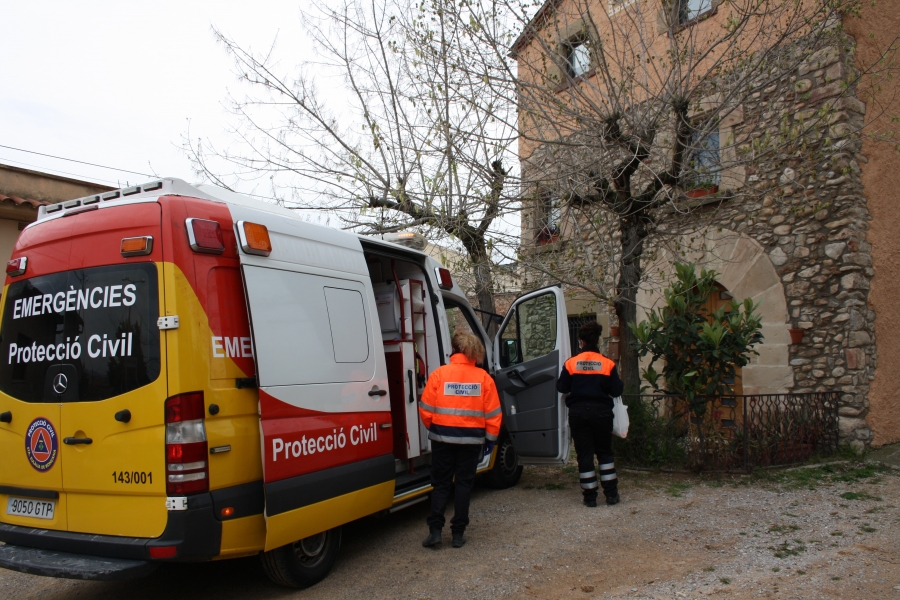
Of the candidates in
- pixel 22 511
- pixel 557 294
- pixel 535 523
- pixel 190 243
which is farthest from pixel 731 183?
pixel 22 511

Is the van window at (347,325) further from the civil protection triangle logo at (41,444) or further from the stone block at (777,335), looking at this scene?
the stone block at (777,335)

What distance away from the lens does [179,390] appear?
11.1ft

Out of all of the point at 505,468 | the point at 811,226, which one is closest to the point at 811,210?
the point at 811,226

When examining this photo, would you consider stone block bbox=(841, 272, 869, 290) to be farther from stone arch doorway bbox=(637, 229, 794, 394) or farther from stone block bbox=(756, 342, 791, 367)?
stone block bbox=(756, 342, 791, 367)

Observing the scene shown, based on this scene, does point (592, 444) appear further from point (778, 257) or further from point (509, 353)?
point (778, 257)

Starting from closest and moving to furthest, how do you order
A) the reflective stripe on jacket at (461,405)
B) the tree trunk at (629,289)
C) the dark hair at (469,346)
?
the reflective stripe on jacket at (461,405) → the dark hair at (469,346) → the tree trunk at (629,289)

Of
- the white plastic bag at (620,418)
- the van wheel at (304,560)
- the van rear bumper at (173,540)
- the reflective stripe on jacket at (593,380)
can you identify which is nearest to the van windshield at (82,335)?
the van rear bumper at (173,540)

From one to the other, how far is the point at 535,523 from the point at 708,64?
6201 millimetres

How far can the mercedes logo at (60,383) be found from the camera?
12.1 ft

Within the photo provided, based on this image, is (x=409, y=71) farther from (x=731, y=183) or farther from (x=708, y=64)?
(x=731, y=183)

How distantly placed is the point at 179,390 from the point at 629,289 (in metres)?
5.32

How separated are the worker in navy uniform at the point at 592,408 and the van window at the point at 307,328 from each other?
2051 millimetres

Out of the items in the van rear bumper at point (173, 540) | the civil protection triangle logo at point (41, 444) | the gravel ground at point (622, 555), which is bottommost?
the gravel ground at point (622, 555)

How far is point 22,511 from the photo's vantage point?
3.82m
